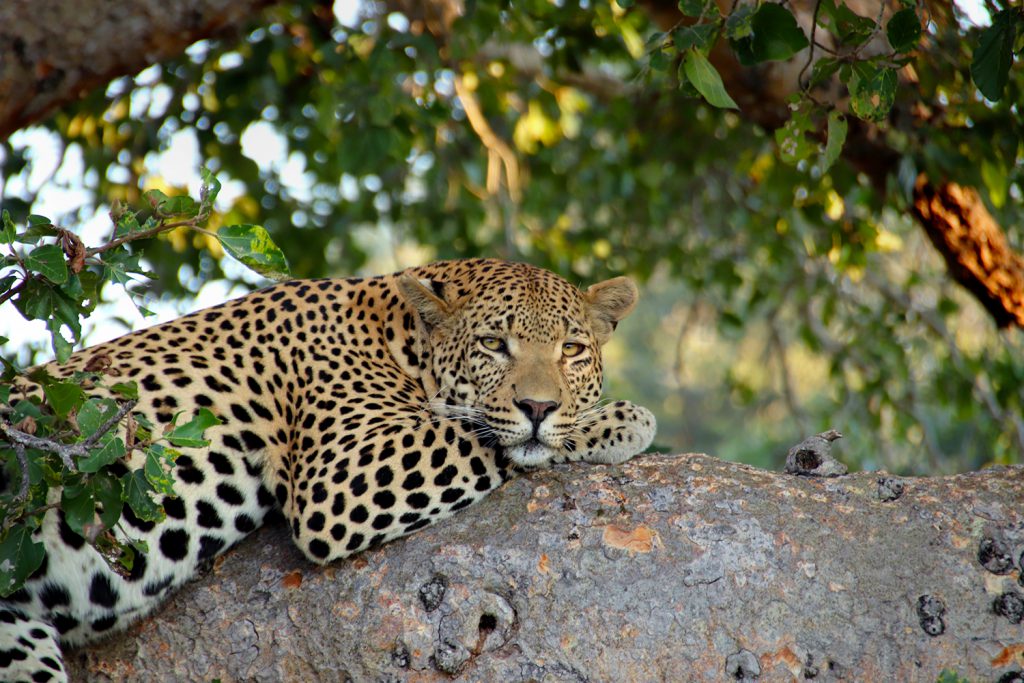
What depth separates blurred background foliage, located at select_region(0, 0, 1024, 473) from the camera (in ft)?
26.3

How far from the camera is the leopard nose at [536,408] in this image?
5234mm

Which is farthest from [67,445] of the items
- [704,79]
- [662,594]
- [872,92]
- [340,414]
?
[872,92]

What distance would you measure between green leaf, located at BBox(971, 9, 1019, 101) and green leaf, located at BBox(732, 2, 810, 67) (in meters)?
0.65

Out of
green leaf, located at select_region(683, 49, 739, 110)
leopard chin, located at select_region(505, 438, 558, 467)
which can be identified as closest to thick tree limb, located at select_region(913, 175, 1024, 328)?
green leaf, located at select_region(683, 49, 739, 110)

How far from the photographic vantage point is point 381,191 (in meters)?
10.6

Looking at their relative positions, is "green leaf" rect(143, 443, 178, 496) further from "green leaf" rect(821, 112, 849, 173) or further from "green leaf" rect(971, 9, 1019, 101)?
"green leaf" rect(971, 9, 1019, 101)

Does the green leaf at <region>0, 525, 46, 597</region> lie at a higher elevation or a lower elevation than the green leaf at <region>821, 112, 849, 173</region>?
lower

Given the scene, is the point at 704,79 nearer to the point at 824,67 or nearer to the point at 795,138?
the point at 824,67

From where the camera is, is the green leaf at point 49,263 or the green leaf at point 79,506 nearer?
the green leaf at point 49,263

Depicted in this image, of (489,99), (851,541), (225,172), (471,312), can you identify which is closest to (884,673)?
(851,541)

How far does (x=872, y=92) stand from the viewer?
457cm

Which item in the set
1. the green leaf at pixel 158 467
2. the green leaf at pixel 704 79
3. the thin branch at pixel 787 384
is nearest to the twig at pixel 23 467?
the green leaf at pixel 158 467

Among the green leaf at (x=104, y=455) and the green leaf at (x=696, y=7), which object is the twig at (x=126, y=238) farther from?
the green leaf at (x=696, y=7)

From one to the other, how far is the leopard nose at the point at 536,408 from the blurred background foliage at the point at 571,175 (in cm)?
301
